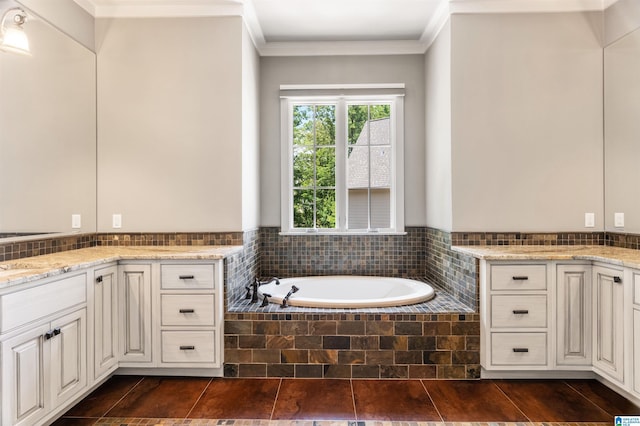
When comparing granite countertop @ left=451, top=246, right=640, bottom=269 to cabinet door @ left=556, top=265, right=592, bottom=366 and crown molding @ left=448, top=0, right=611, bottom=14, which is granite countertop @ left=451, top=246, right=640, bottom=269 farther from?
crown molding @ left=448, top=0, right=611, bottom=14

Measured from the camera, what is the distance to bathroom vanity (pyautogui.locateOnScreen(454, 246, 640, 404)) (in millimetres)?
2391

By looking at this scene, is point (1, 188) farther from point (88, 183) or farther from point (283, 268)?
point (283, 268)

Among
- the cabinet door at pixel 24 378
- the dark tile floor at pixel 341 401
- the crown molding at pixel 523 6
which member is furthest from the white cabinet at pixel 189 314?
the crown molding at pixel 523 6

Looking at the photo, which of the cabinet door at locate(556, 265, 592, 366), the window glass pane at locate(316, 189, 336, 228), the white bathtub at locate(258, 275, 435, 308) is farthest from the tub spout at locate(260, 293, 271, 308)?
the cabinet door at locate(556, 265, 592, 366)

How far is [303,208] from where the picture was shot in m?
3.80

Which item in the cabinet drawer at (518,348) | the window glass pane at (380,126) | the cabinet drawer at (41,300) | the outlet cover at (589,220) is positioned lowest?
the cabinet drawer at (518,348)

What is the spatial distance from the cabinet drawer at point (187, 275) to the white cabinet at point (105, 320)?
312 mm

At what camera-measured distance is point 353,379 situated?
2514 millimetres

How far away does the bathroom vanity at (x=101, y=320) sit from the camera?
1.73 metres

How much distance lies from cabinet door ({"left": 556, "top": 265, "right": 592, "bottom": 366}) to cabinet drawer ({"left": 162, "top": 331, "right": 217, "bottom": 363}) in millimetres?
2275

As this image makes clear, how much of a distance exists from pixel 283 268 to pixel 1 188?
2.23 meters

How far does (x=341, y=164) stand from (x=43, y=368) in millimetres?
2796

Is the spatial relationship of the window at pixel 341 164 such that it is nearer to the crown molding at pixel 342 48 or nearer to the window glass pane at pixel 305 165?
the window glass pane at pixel 305 165

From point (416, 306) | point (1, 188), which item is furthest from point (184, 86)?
point (416, 306)
